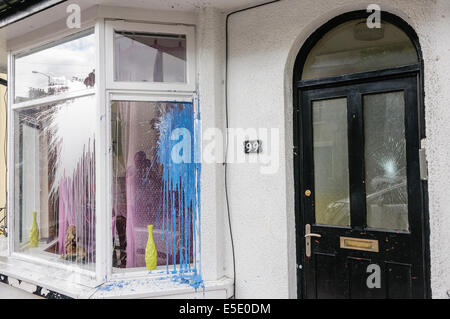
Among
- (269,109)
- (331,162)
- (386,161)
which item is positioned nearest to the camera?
(386,161)

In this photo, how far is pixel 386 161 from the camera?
2.38m

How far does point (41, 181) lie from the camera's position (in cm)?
337

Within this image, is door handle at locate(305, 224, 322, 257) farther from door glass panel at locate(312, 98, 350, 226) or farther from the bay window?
the bay window

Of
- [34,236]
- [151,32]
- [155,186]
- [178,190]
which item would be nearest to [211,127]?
[178,190]

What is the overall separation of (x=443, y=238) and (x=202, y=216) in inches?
68.5

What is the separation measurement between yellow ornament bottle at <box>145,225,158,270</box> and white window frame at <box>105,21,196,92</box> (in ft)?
4.04

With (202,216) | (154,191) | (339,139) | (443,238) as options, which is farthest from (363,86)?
(154,191)

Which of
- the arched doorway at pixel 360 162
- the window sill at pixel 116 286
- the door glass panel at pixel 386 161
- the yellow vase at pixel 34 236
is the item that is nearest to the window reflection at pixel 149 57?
the arched doorway at pixel 360 162

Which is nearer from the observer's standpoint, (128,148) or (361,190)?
(361,190)

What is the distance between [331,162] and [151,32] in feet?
6.22

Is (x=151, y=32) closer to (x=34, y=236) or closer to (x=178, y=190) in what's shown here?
(x=178, y=190)

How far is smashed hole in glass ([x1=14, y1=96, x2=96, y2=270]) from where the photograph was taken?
2945 millimetres

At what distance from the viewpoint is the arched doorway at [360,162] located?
7.47 feet
